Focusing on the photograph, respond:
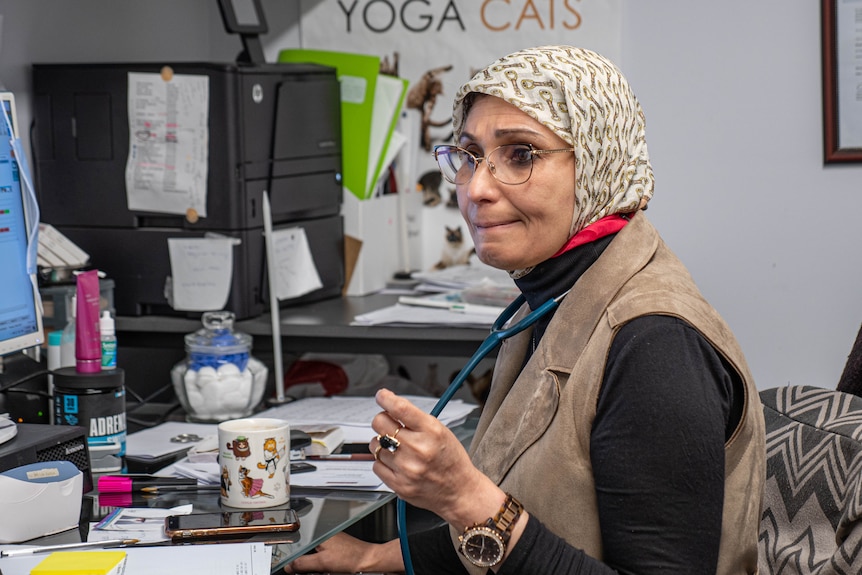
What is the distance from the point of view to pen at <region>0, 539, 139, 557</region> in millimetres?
1217

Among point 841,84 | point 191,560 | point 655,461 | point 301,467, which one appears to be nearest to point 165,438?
point 301,467

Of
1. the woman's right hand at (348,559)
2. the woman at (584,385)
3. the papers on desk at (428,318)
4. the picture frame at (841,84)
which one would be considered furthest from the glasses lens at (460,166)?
the picture frame at (841,84)

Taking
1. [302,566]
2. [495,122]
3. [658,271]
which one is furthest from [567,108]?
[302,566]

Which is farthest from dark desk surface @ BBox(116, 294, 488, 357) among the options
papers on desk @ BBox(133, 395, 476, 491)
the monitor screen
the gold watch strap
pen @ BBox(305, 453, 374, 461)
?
the gold watch strap

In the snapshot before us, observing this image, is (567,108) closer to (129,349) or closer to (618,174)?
(618,174)

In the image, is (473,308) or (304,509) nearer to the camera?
(304,509)

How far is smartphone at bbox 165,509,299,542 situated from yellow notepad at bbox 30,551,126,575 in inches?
4.4

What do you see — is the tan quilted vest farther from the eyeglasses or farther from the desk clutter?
the desk clutter

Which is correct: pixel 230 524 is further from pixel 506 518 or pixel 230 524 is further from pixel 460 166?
pixel 460 166

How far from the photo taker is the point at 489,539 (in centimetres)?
108

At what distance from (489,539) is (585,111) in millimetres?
468

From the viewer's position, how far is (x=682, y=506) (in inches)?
41.4

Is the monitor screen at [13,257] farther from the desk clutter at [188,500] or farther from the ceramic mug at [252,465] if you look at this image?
the ceramic mug at [252,465]

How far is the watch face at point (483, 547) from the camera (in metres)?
1.08
